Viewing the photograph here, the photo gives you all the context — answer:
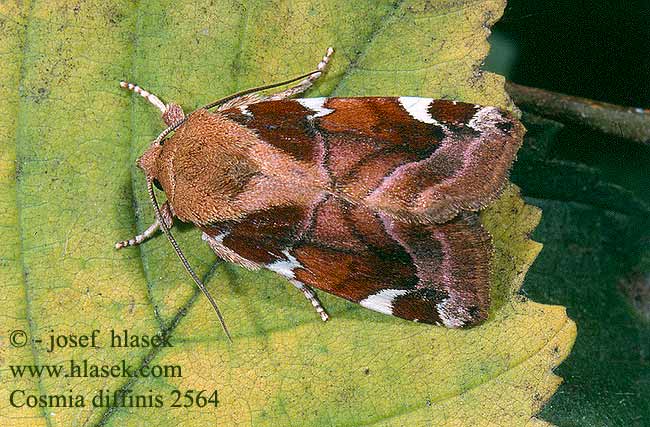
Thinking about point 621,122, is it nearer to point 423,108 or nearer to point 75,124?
point 423,108

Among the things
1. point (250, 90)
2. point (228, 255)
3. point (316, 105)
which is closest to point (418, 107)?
point (316, 105)

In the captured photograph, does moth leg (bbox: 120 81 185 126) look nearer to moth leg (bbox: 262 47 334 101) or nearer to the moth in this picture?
the moth

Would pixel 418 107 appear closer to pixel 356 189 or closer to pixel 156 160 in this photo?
pixel 356 189

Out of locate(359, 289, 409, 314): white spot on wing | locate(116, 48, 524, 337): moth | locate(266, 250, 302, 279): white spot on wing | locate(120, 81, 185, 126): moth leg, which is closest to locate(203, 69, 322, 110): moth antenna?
locate(116, 48, 524, 337): moth

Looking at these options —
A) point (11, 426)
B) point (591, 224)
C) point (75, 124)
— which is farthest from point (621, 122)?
point (11, 426)

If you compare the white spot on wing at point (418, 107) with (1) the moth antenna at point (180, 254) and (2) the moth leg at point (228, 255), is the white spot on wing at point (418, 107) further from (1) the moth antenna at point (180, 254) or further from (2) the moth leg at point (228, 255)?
(1) the moth antenna at point (180, 254)
